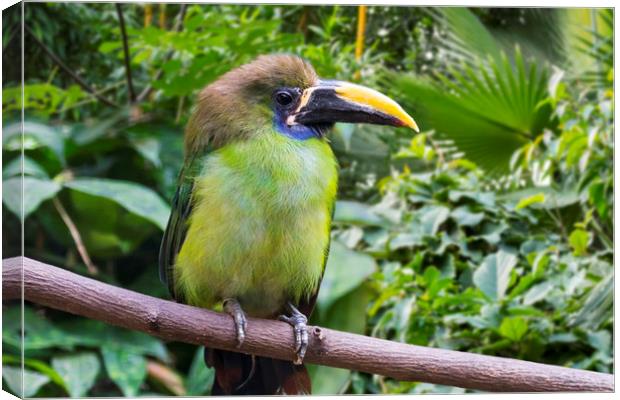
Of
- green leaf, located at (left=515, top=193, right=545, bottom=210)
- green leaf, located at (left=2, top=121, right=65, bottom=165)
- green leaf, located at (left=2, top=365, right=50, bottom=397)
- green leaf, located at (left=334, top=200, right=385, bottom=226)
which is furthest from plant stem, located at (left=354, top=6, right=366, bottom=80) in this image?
green leaf, located at (left=2, top=365, right=50, bottom=397)

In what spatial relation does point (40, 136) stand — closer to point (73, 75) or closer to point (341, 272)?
point (73, 75)

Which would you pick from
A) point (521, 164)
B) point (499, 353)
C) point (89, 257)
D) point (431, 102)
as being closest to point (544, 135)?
point (521, 164)

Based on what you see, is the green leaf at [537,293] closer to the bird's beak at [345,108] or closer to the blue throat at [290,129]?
the bird's beak at [345,108]

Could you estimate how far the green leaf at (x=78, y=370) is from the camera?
3496 mm

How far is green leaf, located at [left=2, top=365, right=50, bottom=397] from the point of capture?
3.24 m

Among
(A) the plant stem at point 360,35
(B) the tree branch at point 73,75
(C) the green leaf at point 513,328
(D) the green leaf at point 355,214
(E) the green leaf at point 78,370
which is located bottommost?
(E) the green leaf at point 78,370

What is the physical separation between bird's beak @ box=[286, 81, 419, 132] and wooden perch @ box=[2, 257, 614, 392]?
0.60 metres

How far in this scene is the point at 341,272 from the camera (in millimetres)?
3844

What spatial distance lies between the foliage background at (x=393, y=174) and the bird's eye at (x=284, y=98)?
0.95m

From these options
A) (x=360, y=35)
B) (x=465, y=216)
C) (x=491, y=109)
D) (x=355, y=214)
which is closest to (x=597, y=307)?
(x=465, y=216)

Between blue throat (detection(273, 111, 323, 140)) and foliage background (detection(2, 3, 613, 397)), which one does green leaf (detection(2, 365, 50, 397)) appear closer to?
foliage background (detection(2, 3, 613, 397))

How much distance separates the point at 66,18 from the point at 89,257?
854 mm

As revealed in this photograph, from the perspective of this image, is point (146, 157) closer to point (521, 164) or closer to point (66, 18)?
point (66, 18)

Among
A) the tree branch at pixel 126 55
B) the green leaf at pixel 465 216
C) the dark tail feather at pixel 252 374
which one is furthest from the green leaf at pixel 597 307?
the tree branch at pixel 126 55
